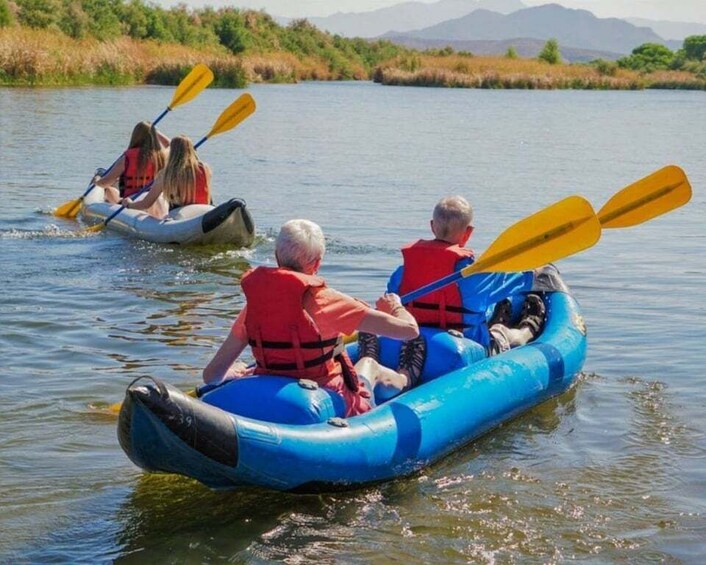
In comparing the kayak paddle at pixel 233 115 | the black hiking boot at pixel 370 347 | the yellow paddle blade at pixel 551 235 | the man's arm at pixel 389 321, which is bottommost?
the black hiking boot at pixel 370 347

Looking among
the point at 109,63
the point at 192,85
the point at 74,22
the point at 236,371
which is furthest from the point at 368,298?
the point at 74,22

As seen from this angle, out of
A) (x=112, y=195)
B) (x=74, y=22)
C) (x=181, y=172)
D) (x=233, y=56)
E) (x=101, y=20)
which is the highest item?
(x=101, y=20)

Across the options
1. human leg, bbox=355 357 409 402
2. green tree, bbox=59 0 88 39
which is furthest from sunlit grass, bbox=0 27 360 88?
human leg, bbox=355 357 409 402

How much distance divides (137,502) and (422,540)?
1.10m

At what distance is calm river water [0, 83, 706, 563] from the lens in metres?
4.12

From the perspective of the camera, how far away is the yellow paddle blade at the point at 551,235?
5.23 meters

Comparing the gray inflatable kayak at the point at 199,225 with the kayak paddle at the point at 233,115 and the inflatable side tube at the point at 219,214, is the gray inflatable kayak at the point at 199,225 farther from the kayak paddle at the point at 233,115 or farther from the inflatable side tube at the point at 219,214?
the kayak paddle at the point at 233,115

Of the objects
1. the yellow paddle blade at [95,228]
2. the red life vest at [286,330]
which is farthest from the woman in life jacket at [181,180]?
the red life vest at [286,330]

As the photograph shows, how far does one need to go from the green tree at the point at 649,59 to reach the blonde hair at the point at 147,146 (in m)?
47.9

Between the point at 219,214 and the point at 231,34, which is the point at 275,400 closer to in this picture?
the point at 219,214

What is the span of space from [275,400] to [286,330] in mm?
258

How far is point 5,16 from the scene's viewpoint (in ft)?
114

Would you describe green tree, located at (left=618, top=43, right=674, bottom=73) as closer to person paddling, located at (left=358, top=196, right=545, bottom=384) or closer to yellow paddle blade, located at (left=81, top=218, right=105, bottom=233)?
yellow paddle blade, located at (left=81, top=218, right=105, bottom=233)

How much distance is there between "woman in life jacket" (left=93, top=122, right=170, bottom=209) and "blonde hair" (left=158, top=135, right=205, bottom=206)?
68 centimetres
